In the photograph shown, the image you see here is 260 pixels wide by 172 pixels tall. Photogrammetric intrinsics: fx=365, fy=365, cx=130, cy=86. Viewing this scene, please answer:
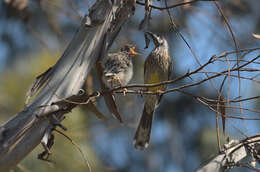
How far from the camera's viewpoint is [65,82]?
1864 millimetres

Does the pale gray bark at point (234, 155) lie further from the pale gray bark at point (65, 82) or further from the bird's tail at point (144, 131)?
the bird's tail at point (144, 131)

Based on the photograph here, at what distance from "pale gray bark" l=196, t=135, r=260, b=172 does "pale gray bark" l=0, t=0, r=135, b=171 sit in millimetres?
701

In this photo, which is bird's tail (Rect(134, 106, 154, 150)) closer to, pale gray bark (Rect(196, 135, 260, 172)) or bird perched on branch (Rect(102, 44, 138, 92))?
bird perched on branch (Rect(102, 44, 138, 92))

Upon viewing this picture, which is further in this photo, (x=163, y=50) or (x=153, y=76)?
(x=163, y=50)

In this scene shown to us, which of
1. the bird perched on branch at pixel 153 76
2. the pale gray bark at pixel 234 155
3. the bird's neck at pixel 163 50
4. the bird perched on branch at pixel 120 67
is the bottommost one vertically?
the bird perched on branch at pixel 153 76

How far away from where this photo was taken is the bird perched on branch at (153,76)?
11.9 ft

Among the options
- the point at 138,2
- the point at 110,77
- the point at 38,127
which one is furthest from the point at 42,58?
the point at 38,127

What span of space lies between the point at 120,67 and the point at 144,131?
2.67ft

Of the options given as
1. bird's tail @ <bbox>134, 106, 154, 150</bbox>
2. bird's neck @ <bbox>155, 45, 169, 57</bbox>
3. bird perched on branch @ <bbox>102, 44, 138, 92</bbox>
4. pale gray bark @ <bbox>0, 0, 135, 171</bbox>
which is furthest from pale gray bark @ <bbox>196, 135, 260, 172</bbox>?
bird's neck @ <bbox>155, 45, 169, 57</bbox>

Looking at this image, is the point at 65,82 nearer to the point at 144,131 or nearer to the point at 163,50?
the point at 144,131

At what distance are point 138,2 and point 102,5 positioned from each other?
274 millimetres

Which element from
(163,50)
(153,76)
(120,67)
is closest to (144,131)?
(153,76)

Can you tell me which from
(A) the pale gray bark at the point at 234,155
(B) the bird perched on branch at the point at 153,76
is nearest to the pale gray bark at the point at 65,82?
(A) the pale gray bark at the point at 234,155

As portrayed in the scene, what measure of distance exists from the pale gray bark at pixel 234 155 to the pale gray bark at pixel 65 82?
0.70 metres
